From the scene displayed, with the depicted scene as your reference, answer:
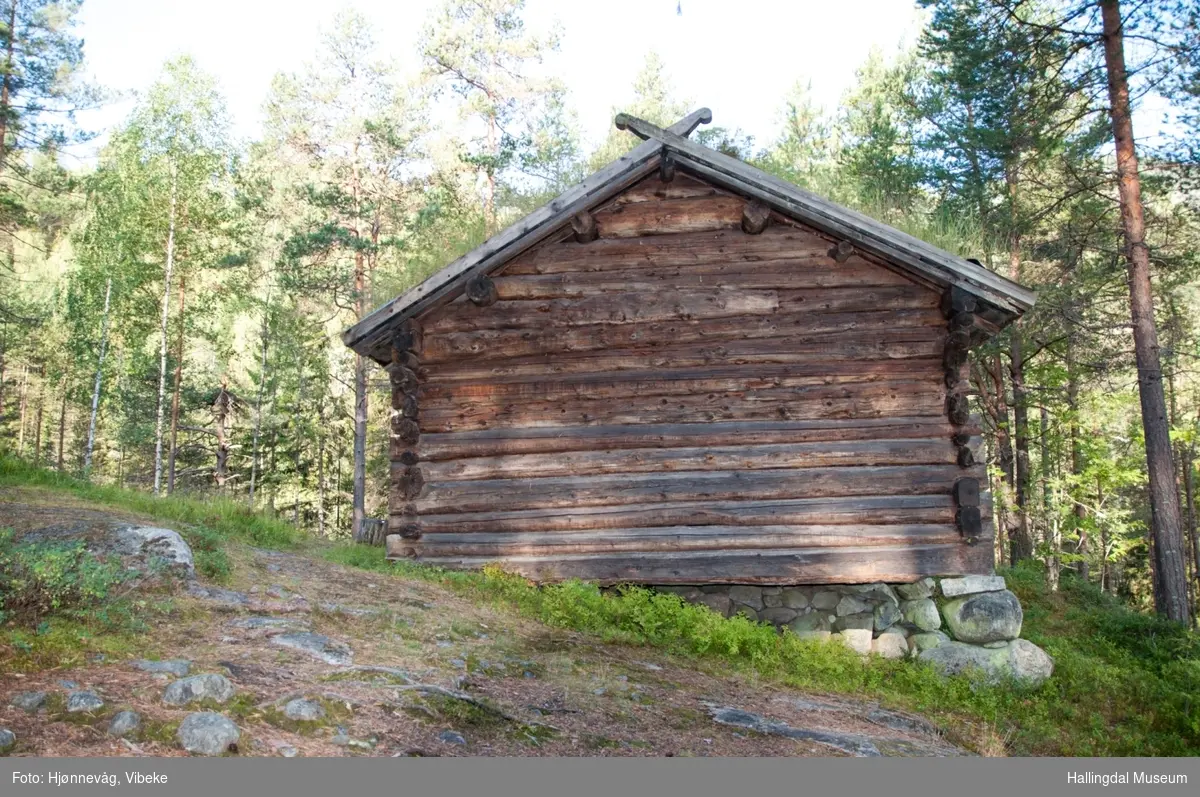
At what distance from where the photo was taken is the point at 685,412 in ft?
30.4

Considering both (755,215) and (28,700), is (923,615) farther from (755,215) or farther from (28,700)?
(28,700)

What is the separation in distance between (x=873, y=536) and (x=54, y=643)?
24.4 feet

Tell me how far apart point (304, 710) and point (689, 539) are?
5367 millimetres

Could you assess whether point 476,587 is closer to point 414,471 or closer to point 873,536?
point 414,471

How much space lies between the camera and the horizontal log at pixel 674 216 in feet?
30.8

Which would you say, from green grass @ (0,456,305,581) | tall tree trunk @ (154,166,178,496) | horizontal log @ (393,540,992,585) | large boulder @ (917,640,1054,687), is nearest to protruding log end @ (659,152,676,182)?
horizontal log @ (393,540,992,585)

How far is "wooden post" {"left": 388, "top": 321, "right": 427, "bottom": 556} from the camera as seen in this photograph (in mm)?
9391

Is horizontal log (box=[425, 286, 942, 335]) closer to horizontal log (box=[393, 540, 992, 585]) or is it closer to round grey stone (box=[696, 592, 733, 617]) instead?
horizontal log (box=[393, 540, 992, 585])

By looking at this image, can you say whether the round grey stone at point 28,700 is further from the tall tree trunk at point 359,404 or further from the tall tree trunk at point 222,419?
the tall tree trunk at point 222,419

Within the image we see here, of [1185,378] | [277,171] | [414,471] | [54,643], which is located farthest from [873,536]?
[1185,378]

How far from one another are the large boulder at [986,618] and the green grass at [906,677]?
51cm

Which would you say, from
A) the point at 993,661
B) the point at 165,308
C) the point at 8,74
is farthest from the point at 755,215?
the point at 165,308

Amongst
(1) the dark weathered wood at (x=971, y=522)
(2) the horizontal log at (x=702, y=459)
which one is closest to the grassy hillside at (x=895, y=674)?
(2) the horizontal log at (x=702, y=459)

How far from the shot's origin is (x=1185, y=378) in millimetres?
29719
